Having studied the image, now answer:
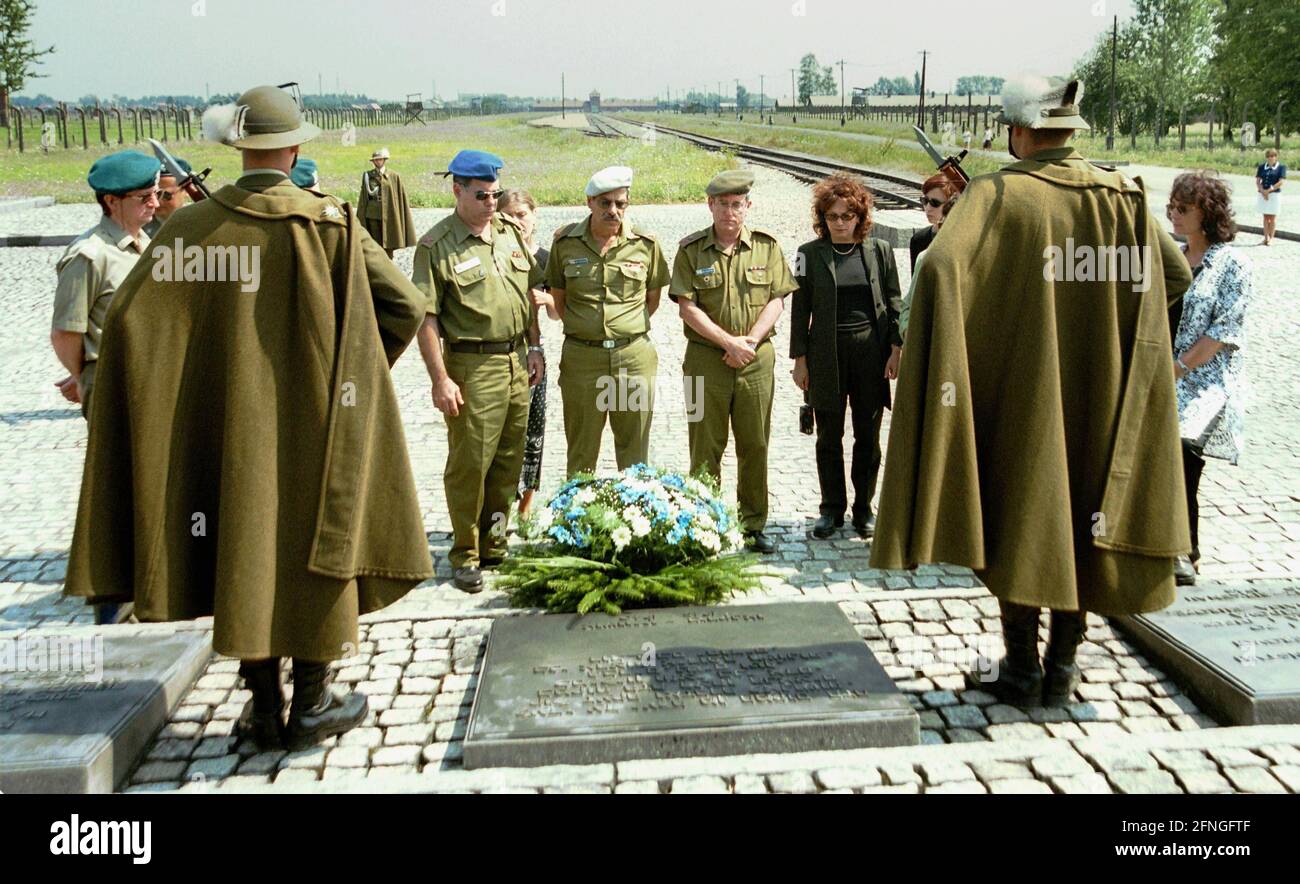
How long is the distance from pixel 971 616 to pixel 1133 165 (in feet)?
136

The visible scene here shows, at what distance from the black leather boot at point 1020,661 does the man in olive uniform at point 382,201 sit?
469 inches

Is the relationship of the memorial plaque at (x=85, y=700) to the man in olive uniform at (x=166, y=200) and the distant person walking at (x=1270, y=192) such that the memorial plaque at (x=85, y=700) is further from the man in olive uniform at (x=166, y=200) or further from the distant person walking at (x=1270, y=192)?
the distant person walking at (x=1270, y=192)

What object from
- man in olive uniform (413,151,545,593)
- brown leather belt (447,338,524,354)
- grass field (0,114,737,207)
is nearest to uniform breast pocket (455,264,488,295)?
man in olive uniform (413,151,545,593)

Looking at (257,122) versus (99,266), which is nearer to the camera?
(257,122)

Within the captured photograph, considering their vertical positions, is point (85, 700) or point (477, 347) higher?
point (477, 347)

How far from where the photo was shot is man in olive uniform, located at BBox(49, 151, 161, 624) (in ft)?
17.5

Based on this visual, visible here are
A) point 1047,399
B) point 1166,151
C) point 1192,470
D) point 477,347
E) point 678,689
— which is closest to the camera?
point 1047,399

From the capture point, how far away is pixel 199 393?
395 cm

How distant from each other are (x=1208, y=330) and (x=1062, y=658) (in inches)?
82.8

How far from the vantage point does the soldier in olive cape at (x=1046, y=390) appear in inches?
161

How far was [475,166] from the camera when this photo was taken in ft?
18.9

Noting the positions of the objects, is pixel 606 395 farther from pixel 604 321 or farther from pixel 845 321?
pixel 845 321

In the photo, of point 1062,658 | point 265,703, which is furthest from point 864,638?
point 265,703

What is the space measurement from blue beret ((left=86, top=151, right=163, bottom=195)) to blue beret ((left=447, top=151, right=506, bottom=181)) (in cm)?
143
